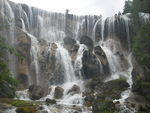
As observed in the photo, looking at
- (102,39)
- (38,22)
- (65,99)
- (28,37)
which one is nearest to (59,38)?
(38,22)

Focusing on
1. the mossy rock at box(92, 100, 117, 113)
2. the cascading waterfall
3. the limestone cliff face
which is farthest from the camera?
the cascading waterfall

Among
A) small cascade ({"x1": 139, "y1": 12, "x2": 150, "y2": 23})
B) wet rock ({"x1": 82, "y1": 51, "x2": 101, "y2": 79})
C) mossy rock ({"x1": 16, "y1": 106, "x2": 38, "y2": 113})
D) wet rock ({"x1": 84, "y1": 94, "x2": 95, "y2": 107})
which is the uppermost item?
small cascade ({"x1": 139, "y1": 12, "x2": 150, "y2": 23})

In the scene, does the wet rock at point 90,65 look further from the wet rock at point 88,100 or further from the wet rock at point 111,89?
the wet rock at point 88,100

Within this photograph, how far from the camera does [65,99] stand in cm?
2912

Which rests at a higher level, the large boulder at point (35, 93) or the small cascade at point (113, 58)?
the small cascade at point (113, 58)

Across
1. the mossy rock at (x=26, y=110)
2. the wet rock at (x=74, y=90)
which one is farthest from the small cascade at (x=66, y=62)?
the mossy rock at (x=26, y=110)

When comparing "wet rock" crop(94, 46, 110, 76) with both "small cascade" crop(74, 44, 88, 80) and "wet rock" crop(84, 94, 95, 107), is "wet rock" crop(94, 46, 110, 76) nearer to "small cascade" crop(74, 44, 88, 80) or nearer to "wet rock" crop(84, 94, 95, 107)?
"small cascade" crop(74, 44, 88, 80)

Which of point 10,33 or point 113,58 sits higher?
point 10,33

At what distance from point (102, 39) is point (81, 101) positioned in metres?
24.0

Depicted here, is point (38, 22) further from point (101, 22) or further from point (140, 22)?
point (140, 22)

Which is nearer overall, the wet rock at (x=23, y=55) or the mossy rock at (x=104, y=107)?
the mossy rock at (x=104, y=107)

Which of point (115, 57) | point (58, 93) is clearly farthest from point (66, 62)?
point (115, 57)

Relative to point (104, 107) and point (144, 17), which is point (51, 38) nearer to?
point (144, 17)

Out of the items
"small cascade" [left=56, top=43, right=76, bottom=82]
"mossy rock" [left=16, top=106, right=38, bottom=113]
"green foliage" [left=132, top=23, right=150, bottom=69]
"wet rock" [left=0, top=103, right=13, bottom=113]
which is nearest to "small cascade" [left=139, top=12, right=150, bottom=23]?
"green foliage" [left=132, top=23, right=150, bottom=69]
